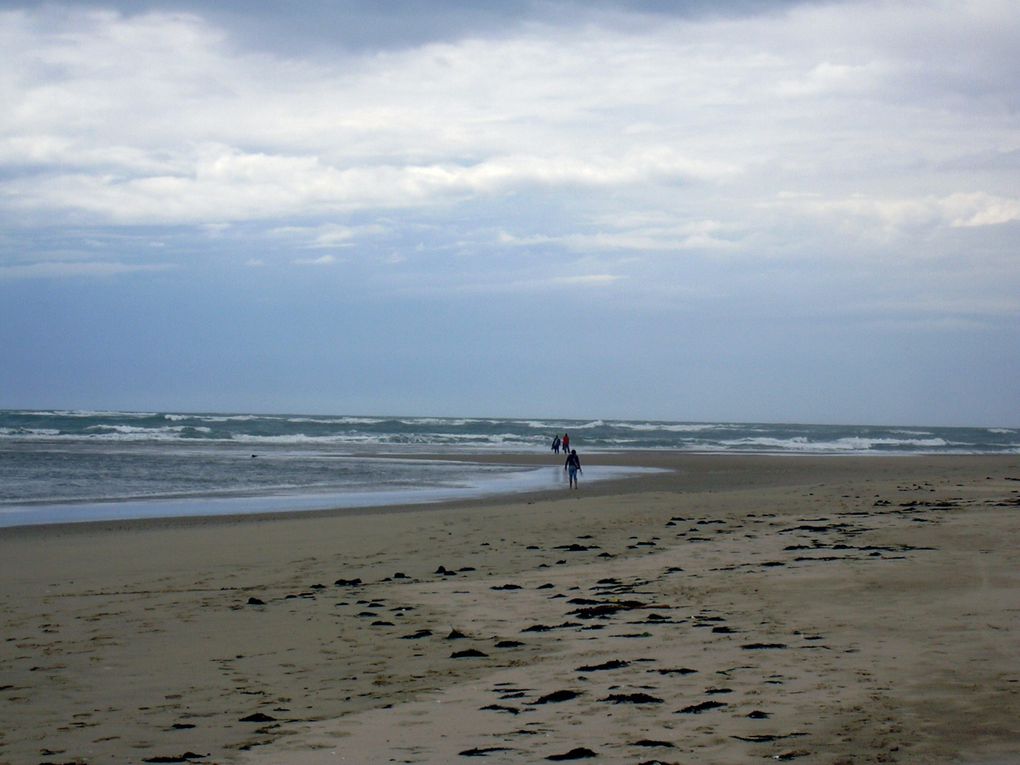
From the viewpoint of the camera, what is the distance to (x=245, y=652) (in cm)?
760

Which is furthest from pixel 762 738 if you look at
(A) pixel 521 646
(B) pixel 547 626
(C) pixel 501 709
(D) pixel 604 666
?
(B) pixel 547 626

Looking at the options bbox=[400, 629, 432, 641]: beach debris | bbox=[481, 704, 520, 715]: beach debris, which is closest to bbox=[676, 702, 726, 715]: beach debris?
bbox=[481, 704, 520, 715]: beach debris

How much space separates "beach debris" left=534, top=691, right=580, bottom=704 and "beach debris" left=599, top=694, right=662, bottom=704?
226 mm

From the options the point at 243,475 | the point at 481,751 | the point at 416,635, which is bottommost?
the point at 243,475

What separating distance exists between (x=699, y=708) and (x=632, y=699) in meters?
0.43

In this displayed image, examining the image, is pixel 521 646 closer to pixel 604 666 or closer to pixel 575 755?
pixel 604 666

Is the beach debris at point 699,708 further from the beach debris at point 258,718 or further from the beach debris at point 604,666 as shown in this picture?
the beach debris at point 258,718

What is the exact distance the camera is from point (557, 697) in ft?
19.7

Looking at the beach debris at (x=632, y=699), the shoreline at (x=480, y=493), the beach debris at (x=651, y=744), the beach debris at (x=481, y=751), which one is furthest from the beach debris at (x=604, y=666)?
the shoreline at (x=480, y=493)

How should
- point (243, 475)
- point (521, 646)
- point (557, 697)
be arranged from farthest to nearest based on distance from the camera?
point (243, 475)
point (521, 646)
point (557, 697)

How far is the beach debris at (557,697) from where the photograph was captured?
594 centimetres

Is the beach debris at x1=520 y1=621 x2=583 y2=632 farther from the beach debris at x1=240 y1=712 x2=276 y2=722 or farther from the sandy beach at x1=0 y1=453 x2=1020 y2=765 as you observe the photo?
the beach debris at x1=240 y1=712 x2=276 y2=722

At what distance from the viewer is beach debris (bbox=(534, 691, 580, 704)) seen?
19.5 feet

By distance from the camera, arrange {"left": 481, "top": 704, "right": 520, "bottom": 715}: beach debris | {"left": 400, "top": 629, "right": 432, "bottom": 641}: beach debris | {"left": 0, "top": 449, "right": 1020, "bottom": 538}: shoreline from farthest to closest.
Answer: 1. {"left": 0, "top": 449, "right": 1020, "bottom": 538}: shoreline
2. {"left": 400, "top": 629, "right": 432, "bottom": 641}: beach debris
3. {"left": 481, "top": 704, "right": 520, "bottom": 715}: beach debris
